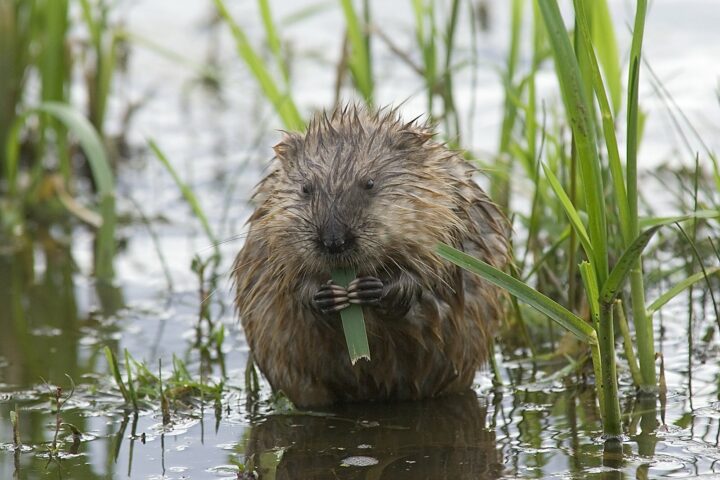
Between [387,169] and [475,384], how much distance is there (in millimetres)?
903

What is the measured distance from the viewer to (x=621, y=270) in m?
3.28

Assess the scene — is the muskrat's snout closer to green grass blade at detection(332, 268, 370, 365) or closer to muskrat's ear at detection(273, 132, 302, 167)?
green grass blade at detection(332, 268, 370, 365)

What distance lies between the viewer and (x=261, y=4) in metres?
5.68

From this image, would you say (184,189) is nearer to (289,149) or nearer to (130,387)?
(289,149)

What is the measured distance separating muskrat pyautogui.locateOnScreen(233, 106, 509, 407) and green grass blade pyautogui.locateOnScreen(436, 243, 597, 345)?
17.2 inches

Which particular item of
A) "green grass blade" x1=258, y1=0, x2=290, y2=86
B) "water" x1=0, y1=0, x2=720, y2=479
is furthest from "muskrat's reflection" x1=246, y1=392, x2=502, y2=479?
"green grass blade" x1=258, y1=0, x2=290, y2=86

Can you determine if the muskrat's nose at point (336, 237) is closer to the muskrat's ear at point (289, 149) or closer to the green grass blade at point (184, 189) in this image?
the muskrat's ear at point (289, 149)

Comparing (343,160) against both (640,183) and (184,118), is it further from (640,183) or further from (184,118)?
(184,118)

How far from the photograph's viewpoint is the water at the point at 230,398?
3.53 metres

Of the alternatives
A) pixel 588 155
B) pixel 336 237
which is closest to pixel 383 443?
pixel 336 237

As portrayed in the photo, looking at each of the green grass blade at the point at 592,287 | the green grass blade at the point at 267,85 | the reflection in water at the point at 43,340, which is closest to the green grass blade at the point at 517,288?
the green grass blade at the point at 592,287

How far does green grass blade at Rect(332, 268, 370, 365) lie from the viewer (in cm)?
357

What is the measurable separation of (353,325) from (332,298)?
11cm

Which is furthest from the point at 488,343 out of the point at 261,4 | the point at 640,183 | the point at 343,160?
the point at 640,183
